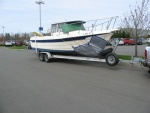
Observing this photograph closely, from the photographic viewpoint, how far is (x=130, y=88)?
7.74 m

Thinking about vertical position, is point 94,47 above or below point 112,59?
above

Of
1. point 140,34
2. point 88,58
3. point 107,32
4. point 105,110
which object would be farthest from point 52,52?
point 105,110

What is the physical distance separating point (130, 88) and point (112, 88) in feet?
2.00

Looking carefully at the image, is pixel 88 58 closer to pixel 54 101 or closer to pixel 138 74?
pixel 138 74

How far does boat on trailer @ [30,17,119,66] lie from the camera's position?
42.3 ft

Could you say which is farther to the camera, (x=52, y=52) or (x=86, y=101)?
(x=52, y=52)

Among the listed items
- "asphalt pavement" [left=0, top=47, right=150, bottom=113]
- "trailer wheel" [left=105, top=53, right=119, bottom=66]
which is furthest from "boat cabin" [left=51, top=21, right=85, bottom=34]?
"asphalt pavement" [left=0, top=47, right=150, bottom=113]

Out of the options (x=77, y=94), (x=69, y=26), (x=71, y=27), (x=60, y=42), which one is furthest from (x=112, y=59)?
(x=77, y=94)

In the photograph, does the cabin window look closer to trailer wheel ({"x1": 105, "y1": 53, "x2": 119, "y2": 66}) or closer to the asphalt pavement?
trailer wheel ({"x1": 105, "y1": 53, "x2": 119, "y2": 66})

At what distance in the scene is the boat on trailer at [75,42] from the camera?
12.9 metres

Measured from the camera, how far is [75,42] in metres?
14.2

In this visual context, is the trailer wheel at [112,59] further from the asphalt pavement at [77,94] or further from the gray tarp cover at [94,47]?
the asphalt pavement at [77,94]

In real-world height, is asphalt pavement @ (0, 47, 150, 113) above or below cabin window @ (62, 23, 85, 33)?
below

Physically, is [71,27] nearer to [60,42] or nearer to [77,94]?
[60,42]
